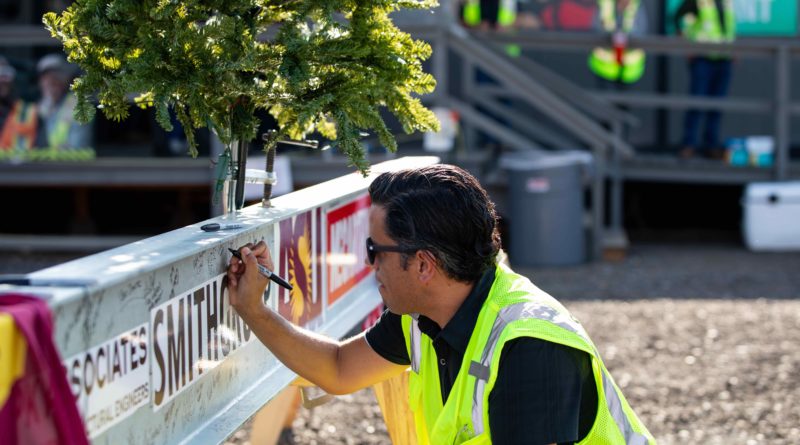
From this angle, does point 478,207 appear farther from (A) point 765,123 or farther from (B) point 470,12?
(A) point 765,123

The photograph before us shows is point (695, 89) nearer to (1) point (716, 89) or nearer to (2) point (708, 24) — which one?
(1) point (716, 89)

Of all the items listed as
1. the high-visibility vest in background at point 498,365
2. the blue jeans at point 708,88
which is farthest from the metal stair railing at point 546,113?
the high-visibility vest in background at point 498,365

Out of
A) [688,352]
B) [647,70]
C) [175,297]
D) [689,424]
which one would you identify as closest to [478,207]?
[175,297]

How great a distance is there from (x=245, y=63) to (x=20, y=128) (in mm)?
7586

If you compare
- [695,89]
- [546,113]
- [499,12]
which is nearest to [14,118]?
[546,113]

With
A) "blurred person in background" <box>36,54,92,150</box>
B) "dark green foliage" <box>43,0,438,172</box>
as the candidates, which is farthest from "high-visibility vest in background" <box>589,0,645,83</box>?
"dark green foliage" <box>43,0,438,172</box>

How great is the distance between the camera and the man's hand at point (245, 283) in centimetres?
286

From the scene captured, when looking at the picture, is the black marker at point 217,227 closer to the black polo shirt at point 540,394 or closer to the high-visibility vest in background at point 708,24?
the black polo shirt at point 540,394

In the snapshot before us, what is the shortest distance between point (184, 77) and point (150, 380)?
2.57ft

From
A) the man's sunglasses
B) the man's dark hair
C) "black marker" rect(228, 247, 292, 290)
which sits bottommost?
"black marker" rect(228, 247, 292, 290)

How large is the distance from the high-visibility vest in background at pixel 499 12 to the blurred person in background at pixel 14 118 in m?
4.39

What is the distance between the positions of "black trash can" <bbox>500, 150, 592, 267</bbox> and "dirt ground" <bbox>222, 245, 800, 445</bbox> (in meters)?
0.19

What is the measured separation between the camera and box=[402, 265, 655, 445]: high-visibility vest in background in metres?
2.43

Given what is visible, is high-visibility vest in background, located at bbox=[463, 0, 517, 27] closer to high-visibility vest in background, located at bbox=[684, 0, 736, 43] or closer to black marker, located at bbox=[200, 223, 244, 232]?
high-visibility vest in background, located at bbox=[684, 0, 736, 43]
